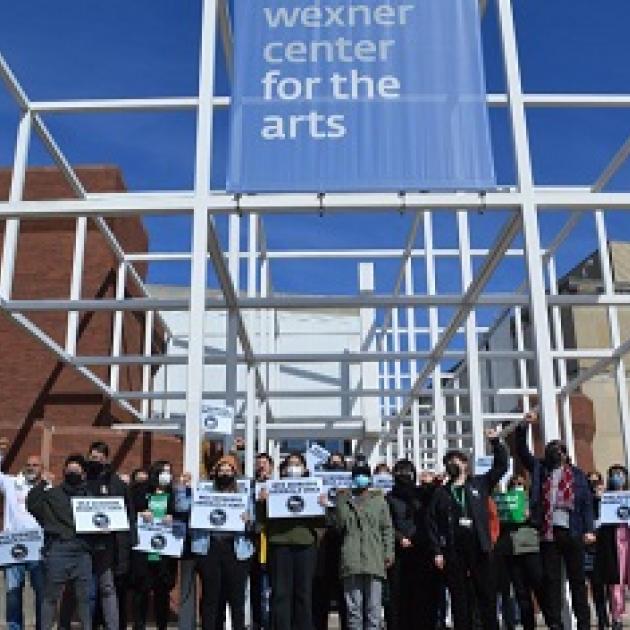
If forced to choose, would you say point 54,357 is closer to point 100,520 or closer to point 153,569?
point 153,569

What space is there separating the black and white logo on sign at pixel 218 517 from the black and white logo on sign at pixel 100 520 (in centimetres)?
105

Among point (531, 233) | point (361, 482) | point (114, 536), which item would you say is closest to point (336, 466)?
point (361, 482)

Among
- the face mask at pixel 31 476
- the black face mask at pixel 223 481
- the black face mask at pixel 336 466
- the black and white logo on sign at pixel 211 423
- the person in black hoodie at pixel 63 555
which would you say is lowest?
the person in black hoodie at pixel 63 555

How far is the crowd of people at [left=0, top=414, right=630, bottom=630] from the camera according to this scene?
7.89 meters

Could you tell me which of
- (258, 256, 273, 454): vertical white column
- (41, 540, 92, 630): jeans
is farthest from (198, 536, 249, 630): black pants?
(258, 256, 273, 454): vertical white column

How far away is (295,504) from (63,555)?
2154mm

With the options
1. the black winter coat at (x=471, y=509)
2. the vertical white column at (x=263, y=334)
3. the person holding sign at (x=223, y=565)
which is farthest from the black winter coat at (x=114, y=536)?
the vertical white column at (x=263, y=334)

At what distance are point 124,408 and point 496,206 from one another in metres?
11.2

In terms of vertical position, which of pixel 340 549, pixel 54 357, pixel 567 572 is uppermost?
pixel 54 357

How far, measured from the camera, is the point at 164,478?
9.27 m

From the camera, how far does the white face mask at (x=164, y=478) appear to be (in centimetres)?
921

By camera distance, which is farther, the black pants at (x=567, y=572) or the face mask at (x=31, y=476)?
the face mask at (x=31, y=476)

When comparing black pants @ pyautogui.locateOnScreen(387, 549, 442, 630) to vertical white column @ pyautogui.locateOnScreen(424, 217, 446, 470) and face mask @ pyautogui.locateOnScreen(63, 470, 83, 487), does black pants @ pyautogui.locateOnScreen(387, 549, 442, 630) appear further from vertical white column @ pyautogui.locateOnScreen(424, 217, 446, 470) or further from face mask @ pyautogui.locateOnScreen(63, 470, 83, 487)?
vertical white column @ pyautogui.locateOnScreen(424, 217, 446, 470)

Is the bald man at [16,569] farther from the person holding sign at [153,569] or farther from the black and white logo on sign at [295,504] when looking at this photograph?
the black and white logo on sign at [295,504]
